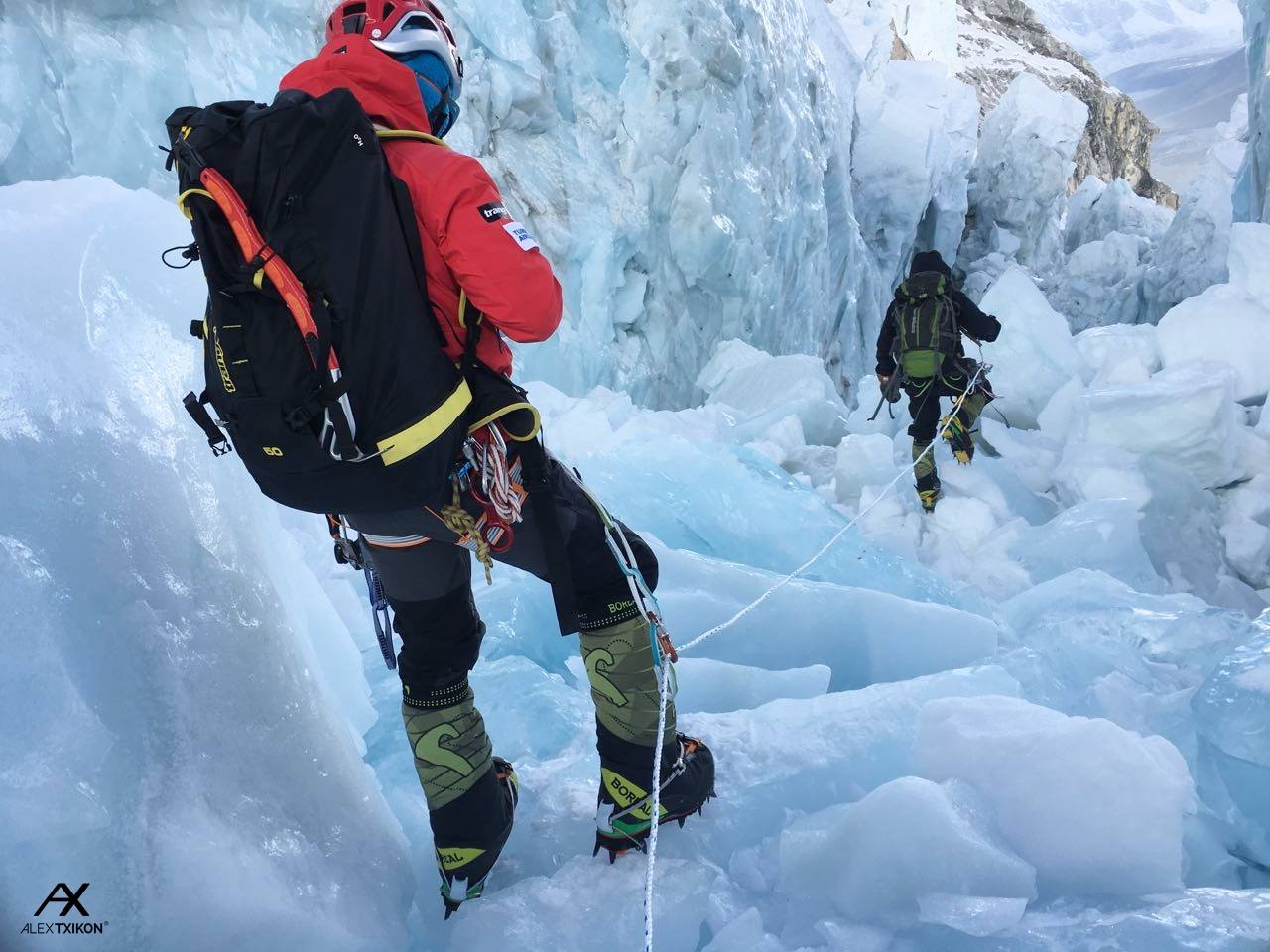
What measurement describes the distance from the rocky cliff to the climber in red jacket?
1491 inches

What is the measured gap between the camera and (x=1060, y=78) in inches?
1428

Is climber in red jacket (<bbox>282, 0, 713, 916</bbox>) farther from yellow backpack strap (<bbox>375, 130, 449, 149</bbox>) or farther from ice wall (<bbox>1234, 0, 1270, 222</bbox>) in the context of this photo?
ice wall (<bbox>1234, 0, 1270, 222</bbox>)

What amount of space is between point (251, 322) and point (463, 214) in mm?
323

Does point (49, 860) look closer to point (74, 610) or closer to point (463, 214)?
point (74, 610)

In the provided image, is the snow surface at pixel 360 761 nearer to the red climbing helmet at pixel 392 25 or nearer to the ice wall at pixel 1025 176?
the red climbing helmet at pixel 392 25

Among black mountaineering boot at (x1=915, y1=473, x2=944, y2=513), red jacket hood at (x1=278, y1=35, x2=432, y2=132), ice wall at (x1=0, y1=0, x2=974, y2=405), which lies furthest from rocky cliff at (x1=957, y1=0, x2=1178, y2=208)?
red jacket hood at (x1=278, y1=35, x2=432, y2=132)

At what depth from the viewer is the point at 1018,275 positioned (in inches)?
225

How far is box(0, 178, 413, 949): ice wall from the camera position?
1.10m

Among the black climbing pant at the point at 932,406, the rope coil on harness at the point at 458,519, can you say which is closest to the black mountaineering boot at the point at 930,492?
the black climbing pant at the point at 932,406

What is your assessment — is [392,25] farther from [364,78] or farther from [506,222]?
[506,222]

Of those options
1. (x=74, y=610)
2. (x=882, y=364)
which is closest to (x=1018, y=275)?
(x=882, y=364)

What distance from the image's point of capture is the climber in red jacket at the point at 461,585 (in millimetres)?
1180

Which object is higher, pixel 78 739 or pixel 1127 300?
pixel 78 739

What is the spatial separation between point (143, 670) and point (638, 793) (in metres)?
0.84
